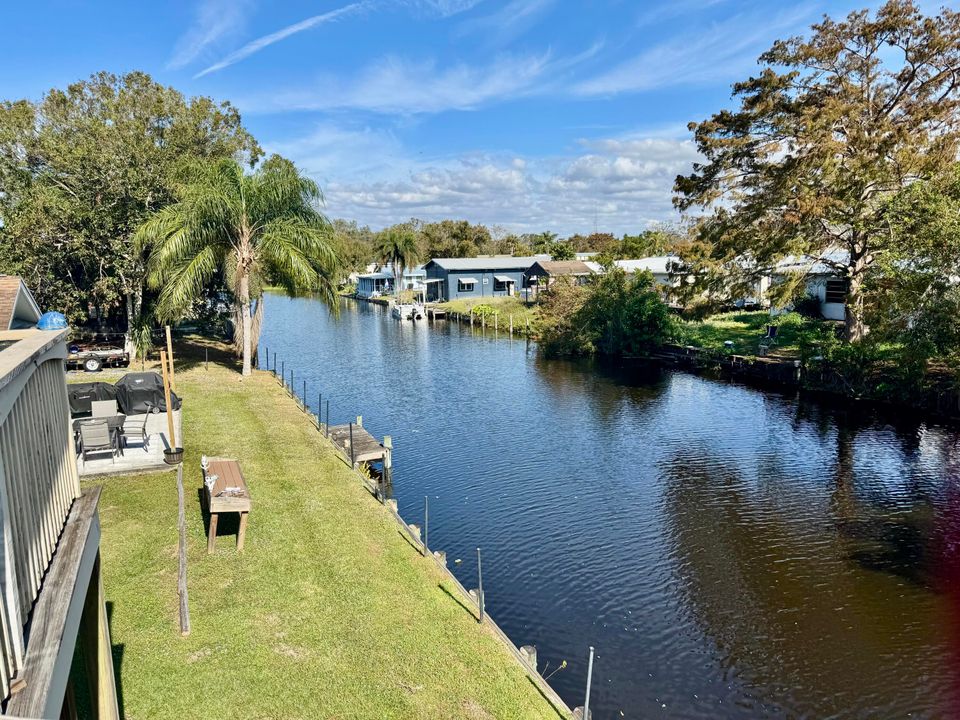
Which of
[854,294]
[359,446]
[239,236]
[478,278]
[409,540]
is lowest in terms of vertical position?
[409,540]

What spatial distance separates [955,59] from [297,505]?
3597 centimetres

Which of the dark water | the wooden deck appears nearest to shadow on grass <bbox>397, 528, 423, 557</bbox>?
the dark water

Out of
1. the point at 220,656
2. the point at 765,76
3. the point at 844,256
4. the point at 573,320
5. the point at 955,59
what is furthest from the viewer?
the point at 573,320

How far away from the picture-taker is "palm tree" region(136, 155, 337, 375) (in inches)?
1038

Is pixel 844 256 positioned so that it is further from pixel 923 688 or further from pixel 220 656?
pixel 220 656

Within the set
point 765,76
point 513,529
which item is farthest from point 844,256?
point 513,529

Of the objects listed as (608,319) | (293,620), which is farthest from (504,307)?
(293,620)

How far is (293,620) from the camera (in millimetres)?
10234

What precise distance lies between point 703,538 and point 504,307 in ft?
162

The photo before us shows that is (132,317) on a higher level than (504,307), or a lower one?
higher

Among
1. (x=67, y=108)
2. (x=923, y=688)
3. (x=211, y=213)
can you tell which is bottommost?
(x=923, y=688)

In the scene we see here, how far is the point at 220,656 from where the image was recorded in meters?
9.16

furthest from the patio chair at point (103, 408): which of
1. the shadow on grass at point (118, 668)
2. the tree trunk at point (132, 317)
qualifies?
the tree trunk at point (132, 317)

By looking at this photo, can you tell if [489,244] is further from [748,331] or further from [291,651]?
[291,651]
